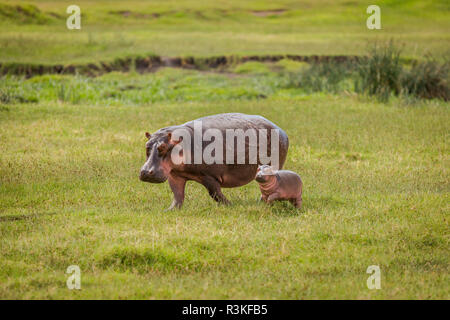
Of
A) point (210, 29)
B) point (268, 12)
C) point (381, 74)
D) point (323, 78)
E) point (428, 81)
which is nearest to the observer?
point (381, 74)

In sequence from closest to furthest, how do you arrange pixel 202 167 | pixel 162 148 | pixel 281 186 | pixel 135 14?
pixel 162 148, pixel 281 186, pixel 202 167, pixel 135 14

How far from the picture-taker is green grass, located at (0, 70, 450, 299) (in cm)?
597

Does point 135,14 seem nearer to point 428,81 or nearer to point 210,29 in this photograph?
point 210,29

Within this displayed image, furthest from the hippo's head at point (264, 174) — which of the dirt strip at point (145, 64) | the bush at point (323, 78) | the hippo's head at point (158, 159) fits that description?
the dirt strip at point (145, 64)

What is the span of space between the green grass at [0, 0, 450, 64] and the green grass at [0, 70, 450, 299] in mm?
10002

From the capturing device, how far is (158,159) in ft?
25.6

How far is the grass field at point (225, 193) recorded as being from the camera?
20.0 feet

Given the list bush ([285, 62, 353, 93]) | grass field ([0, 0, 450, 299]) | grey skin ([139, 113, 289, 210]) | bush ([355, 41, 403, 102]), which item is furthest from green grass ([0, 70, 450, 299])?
bush ([285, 62, 353, 93])

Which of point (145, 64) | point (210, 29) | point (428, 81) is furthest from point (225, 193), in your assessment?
point (210, 29)

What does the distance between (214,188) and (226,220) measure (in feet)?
2.39

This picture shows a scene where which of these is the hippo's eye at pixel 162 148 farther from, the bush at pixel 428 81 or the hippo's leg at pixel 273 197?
the bush at pixel 428 81

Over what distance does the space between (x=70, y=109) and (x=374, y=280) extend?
12069 millimetres

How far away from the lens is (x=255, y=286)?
5.86 m

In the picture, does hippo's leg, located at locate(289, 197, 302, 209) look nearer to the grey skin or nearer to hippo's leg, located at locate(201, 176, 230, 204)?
the grey skin
